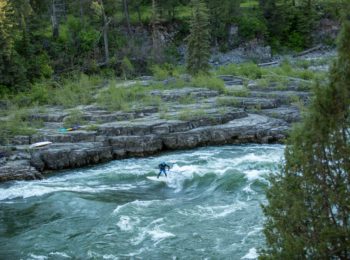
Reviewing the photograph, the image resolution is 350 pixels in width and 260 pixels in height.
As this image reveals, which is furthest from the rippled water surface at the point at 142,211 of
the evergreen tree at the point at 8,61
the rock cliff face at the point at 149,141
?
the evergreen tree at the point at 8,61

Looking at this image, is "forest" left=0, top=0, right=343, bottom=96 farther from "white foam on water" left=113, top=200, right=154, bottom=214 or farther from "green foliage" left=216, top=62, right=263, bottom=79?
"white foam on water" left=113, top=200, right=154, bottom=214

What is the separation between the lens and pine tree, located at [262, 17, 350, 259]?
7465 mm

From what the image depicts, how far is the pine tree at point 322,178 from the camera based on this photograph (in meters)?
7.46

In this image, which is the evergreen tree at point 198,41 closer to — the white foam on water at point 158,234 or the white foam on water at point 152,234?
the white foam on water at point 152,234

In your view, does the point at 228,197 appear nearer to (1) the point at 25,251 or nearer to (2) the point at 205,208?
(2) the point at 205,208

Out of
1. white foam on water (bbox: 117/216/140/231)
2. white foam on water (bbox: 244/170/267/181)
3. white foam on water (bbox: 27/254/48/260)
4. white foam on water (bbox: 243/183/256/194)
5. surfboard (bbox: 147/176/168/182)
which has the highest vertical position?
white foam on water (bbox: 27/254/48/260)

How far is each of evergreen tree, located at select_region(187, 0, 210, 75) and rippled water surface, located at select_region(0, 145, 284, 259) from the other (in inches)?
607

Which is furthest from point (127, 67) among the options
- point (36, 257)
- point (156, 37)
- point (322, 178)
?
point (322, 178)

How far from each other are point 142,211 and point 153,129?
9.50 meters

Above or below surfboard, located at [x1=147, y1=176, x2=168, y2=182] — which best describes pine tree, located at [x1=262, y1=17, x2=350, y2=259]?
above

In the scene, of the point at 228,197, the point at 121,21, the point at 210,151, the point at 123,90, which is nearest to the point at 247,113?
the point at 210,151

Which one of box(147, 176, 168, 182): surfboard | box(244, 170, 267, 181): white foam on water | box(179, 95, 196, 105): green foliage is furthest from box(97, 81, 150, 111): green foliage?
box(244, 170, 267, 181): white foam on water

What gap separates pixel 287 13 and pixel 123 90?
29302 millimetres

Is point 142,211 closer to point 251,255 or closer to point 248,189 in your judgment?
point 248,189
